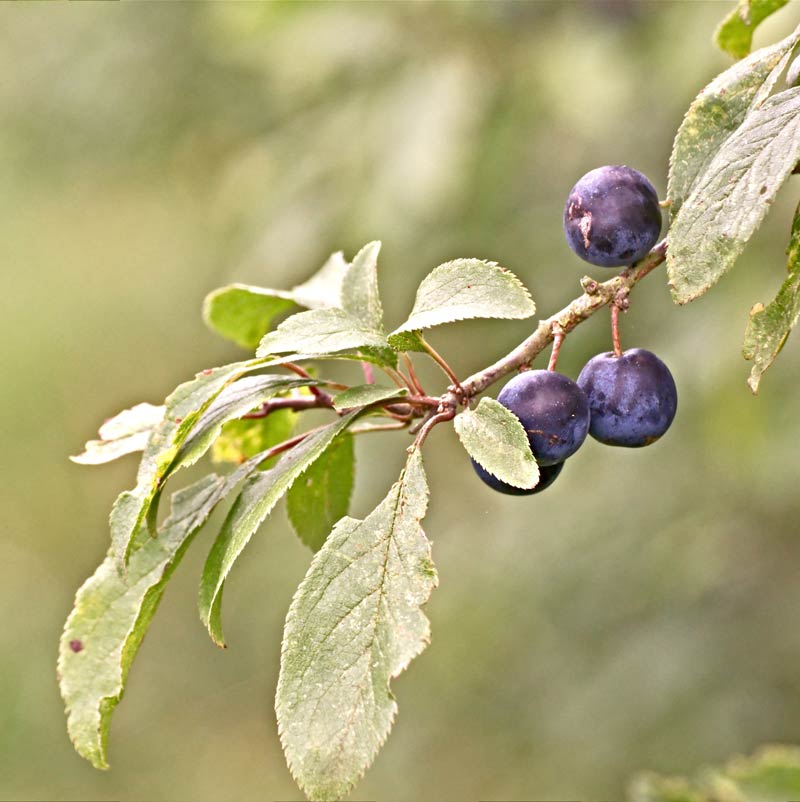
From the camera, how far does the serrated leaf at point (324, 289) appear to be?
112cm

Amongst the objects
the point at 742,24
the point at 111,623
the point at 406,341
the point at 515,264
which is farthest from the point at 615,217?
the point at 515,264

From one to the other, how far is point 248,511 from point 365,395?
0.43 ft

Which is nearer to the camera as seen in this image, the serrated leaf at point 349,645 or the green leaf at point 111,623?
the serrated leaf at point 349,645

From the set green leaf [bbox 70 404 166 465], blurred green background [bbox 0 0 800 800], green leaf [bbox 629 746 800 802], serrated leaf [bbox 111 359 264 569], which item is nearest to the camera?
green leaf [bbox 629 746 800 802]

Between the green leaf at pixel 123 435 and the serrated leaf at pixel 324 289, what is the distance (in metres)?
0.21

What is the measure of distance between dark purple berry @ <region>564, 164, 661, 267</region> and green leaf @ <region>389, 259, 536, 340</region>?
0.09 metres

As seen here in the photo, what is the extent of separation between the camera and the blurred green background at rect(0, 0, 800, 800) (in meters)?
2.01

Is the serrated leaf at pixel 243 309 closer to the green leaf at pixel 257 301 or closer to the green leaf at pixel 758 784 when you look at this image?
the green leaf at pixel 257 301

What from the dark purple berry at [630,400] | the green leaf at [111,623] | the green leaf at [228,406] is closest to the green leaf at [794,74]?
the dark purple berry at [630,400]

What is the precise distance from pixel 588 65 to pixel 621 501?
0.89 meters

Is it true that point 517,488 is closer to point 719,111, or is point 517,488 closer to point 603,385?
point 603,385

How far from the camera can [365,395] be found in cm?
87

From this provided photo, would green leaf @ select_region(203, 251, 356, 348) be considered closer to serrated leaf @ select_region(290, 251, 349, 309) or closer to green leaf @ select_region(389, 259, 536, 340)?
serrated leaf @ select_region(290, 251, 349, 309)

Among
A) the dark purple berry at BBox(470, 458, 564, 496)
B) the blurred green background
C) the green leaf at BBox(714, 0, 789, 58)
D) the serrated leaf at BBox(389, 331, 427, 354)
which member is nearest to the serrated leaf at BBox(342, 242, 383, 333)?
the serrated leaf at BBox(389, 331, 427, 354)
